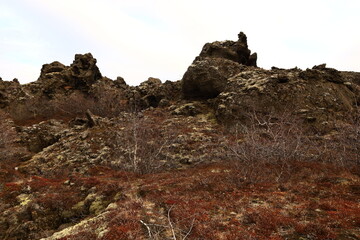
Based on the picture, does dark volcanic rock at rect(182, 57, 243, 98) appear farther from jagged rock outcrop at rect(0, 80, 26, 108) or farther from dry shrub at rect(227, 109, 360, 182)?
jagged rock outcrop at rect(0, 80, 26, 108)

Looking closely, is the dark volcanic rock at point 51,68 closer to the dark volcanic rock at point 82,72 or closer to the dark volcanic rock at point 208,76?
the dark volcanic rock at point 82,72

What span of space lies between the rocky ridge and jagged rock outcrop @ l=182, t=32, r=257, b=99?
205mm

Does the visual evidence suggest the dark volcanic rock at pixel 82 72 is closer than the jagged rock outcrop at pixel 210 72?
No

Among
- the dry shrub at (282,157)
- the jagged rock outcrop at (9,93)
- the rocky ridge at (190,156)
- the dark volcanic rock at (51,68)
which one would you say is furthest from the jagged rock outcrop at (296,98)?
the jagged rock outcrop at (9,93)

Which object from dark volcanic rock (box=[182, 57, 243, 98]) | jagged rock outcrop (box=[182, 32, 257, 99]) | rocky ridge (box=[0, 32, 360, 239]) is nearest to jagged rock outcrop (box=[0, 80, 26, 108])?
rocky ridge (box=[0, 32, 360, 239])

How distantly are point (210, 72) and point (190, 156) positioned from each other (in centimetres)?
1903

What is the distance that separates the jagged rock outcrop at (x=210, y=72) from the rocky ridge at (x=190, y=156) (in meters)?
0.21

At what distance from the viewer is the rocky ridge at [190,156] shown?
32.1ft

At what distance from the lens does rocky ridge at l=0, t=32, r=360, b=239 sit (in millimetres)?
9789

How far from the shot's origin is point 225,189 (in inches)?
552

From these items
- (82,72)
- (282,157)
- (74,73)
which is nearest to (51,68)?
(74,73)

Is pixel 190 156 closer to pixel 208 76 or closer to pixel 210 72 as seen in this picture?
pixel 208 76

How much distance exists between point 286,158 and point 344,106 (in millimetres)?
18187

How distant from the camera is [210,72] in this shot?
39594 millimetres
